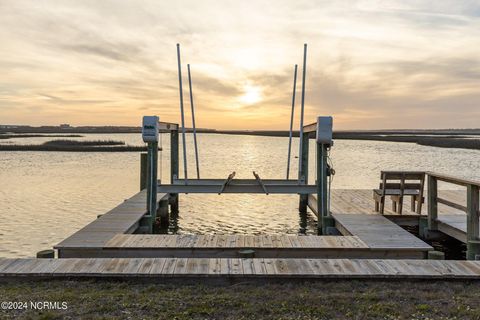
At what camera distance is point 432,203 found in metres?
10.5

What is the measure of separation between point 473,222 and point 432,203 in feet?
6.67

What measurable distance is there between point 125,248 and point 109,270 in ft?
6.52

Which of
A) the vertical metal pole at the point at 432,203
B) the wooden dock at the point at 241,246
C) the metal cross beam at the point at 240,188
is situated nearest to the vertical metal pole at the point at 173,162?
the metal cross beam at the point at 240,188

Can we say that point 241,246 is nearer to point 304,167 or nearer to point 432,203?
point 432,203

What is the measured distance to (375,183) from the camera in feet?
89.9

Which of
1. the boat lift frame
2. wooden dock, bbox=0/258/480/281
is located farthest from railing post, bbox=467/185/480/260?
the boat lift frame

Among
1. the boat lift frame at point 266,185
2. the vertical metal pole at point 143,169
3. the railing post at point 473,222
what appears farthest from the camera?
the vertical metal pole at point 143,169

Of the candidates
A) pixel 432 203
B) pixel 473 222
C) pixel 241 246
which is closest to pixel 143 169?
pixel 241 246

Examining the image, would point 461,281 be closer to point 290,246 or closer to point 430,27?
point 290,246

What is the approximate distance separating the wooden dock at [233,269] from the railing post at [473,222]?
1925 millimetres

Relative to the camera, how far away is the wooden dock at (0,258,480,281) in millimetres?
5914

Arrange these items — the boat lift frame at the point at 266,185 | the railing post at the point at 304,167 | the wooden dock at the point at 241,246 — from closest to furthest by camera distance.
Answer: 1. the wooden dock at the point at 241,246
2. the boat lift frame at the point at 266,185
3. the railing post at the point at 304,167

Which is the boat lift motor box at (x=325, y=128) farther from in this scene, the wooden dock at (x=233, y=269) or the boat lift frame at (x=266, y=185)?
the wooden dock at (x=233, y=269)

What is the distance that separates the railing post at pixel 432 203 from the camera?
33.7ft
